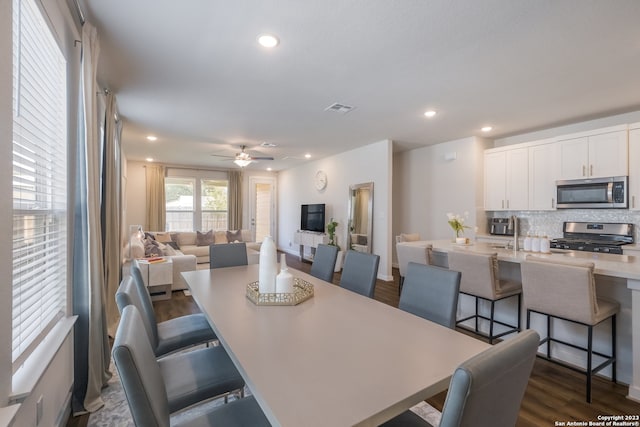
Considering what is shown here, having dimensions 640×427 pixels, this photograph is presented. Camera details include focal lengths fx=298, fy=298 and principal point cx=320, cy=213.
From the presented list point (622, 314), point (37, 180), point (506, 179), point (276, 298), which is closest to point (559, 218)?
point (506, 179)

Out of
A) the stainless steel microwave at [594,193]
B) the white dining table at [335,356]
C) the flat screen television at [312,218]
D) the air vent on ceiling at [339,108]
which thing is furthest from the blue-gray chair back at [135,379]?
the flat screen television at [312,218]

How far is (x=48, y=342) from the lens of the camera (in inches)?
61.7

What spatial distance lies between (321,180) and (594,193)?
495 cm

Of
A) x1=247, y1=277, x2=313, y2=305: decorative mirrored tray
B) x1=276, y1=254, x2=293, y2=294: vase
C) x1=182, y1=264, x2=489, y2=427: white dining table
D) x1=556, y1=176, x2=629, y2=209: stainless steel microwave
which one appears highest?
x1=556, y1=176, x2=629, y2=209: stainless steel microwave

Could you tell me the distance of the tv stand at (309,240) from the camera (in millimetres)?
6852

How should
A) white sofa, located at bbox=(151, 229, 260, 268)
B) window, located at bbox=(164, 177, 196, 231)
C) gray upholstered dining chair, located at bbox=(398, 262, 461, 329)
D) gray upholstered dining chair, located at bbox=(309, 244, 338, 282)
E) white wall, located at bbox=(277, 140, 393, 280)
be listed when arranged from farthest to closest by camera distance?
1. window, located at bbox=(164, 177, 196, 231)
2. white sofa, located at bbox=(151, 229, 260, 268)
3. white wall, located at bbox=(277, 140, 393, 280)
4. gray upholstered dining chair, located at bbox=(309, 244, 338, 282)
5. gray upholstered dining chair, located at bbox=(398, 262, 461, 329)

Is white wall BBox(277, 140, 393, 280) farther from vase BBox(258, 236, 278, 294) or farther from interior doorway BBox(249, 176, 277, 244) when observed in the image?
vase BBox(258, 236, 278, 294)

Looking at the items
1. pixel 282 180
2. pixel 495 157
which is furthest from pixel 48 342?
pixel 282 180

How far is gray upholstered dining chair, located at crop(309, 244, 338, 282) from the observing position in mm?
2688

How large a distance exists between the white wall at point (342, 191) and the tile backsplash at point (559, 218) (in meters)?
1.88

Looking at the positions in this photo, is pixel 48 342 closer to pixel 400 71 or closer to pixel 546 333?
pixel 400 71

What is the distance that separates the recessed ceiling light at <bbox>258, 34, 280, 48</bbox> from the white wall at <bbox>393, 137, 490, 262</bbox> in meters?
3.97

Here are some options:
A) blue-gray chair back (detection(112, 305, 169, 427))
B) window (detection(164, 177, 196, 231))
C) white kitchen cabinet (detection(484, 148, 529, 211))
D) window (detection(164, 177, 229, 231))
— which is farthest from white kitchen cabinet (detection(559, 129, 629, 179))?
window (detection(164, 177, 196, 231))

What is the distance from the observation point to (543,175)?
14.4ft
